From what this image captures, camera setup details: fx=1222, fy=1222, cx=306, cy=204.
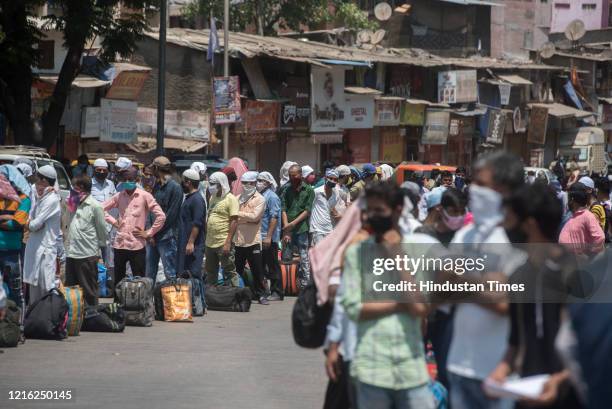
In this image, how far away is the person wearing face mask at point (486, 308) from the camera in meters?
4.90

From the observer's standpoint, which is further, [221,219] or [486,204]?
[221,219]

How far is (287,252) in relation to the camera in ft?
54.8

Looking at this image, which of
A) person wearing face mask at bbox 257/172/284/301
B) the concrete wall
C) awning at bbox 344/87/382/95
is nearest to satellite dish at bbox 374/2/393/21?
awning at bbox 344/87/382/95

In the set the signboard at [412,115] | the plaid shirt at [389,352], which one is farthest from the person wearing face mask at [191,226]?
the signboard at [412,115]

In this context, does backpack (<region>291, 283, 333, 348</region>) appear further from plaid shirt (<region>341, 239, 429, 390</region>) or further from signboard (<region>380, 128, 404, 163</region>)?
signboard (<region>380, 128, 404, 163</region>)

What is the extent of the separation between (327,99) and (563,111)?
17.0 m

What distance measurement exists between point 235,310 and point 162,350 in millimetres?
3324

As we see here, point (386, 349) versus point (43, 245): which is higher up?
point (386, 349)

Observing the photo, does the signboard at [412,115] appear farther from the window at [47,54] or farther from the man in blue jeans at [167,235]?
the man in blue jeans at [167,235]

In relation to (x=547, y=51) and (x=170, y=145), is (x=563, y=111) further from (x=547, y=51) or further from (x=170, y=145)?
(x=170, y=145)

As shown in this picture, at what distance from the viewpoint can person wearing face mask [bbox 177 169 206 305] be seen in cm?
1374

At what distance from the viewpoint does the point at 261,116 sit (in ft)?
106

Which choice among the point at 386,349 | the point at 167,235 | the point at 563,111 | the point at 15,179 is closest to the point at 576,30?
the point at 563,111

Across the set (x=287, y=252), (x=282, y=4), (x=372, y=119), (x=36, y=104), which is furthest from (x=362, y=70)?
(x=287, y=252)
